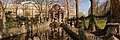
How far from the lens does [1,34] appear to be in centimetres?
1055

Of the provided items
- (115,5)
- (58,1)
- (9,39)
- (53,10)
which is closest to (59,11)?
(53,10)

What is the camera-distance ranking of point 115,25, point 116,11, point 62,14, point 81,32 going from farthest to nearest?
point 62,14 → point 116,11 → point 81,32 → point 115,25

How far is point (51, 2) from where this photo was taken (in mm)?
53250

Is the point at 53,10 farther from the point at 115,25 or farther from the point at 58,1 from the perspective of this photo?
the point at 115,25

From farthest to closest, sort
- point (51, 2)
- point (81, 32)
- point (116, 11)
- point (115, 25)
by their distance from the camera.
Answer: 1. point (51, 2)
2. point (116, 11)
3. point (81, 32)
4. point (115, 25)

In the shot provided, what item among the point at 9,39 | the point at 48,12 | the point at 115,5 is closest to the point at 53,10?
the point at 48,12

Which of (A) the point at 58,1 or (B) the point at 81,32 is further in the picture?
(A) the point at 58,1

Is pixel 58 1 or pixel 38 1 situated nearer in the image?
pixel 38 1

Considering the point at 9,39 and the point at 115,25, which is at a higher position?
the point at 115,25

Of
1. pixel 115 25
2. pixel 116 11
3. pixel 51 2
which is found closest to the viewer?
pixel 115 25

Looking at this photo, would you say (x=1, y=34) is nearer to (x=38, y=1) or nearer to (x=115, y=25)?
(x=115, y=25)

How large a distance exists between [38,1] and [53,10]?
4403mm

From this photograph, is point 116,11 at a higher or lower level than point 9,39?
higher

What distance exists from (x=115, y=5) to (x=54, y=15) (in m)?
31.7
